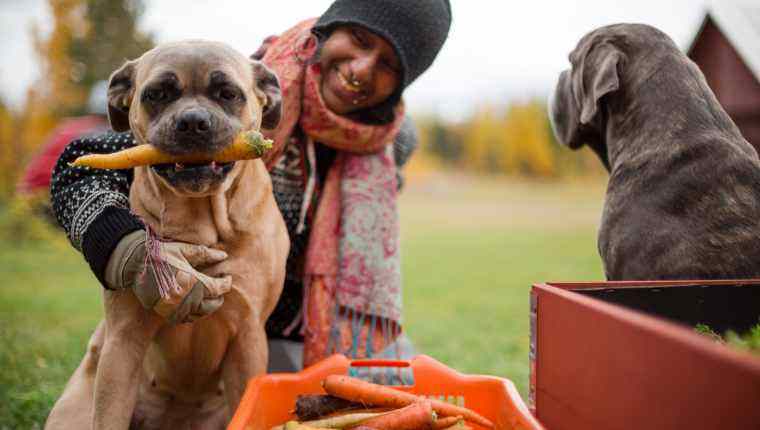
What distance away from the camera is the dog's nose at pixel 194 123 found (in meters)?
1.74

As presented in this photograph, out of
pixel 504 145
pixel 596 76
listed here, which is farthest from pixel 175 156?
pixel 504 145

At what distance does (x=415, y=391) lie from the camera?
223 cm

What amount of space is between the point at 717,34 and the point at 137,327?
175 inches

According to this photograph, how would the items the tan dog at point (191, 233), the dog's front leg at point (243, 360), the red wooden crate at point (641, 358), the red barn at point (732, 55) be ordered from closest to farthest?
1. the red wooden crate at point (641, 358)
2. the tan dog at point (191, 233)
3. the dog's front leg at point (243, 360)
4. the red barn at point (732, 55)

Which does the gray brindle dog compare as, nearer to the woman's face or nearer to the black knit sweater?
the woman's face

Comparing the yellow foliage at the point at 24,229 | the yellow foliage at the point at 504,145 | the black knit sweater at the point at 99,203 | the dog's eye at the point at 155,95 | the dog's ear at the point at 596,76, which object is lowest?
the yellow foliage at the point at 24,229

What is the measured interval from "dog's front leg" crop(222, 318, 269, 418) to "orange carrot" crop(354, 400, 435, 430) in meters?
0.51

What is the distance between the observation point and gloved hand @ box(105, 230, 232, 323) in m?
1.79

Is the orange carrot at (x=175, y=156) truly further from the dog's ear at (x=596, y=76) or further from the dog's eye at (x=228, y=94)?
the dog's ear at (x=596, y=76)

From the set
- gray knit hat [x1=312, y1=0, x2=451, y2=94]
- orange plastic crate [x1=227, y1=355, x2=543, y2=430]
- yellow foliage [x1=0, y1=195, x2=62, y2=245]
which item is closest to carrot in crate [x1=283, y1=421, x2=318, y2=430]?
orange plastic crate [x1=227, y1=355, x2=543, y2=430]

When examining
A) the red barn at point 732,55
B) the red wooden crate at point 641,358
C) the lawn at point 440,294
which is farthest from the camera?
the red barn at point 732,55

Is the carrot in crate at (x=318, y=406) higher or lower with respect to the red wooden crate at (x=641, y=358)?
lower

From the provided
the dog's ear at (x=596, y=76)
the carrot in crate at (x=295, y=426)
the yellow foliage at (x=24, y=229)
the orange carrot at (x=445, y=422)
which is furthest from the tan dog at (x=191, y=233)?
the yellow foliage at (x=24, y=229)

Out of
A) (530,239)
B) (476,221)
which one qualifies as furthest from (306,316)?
(476,221)
